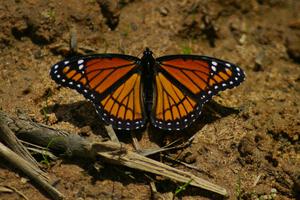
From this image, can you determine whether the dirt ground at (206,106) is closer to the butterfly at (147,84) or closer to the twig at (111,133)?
the twig at (111,133)

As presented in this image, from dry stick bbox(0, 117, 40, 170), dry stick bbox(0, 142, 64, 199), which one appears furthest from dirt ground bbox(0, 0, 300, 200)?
dry stick bbox(0, 117, 40, 170)

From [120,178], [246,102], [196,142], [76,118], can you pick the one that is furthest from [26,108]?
[246,102]

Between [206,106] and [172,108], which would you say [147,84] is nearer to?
[172,108]

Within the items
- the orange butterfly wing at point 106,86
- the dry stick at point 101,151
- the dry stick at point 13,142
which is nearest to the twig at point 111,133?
the orange butterfly wing at point 106,86

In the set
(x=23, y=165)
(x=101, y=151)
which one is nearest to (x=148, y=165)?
(x=101, y=151)

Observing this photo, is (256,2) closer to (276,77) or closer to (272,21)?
(272,21)
